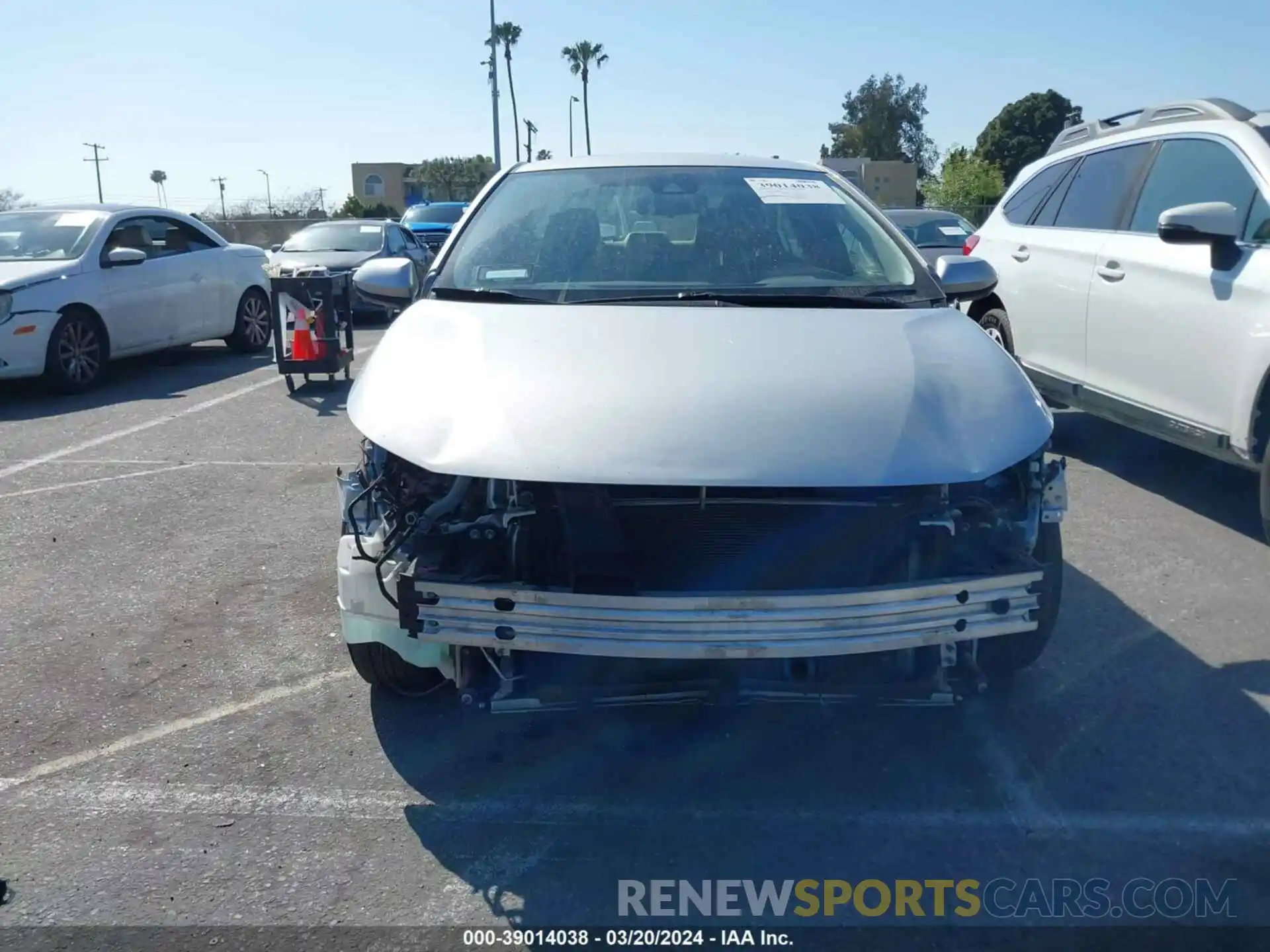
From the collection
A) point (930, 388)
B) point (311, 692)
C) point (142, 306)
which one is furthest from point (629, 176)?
point (142, 306)

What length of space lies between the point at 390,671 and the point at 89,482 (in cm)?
409

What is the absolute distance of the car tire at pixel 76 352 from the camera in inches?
365

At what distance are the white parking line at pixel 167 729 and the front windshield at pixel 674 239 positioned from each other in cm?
150

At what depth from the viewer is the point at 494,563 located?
3.01 meters

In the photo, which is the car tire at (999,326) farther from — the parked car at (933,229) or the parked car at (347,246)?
the parked car at (347,246)

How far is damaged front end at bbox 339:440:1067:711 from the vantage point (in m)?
2.74

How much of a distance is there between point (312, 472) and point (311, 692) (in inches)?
126

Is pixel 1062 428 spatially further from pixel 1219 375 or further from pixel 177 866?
pixel 177 866

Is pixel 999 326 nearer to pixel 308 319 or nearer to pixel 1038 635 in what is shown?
pixel 1038 635

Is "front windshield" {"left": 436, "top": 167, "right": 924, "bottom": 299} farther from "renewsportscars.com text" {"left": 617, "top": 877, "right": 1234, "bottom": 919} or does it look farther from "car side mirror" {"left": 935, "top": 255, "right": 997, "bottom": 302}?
"renewsportscars.com text" {"left": 617, "top": 877, "right": 1234, "bottom": 919}

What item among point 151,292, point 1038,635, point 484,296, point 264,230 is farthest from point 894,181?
point 1038,635

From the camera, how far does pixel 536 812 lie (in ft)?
10.2

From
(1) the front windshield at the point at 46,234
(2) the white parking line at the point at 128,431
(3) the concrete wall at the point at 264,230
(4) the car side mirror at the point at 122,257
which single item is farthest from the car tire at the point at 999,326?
(3) the concrete wall at the point at 264,230

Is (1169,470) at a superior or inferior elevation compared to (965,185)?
inferior
